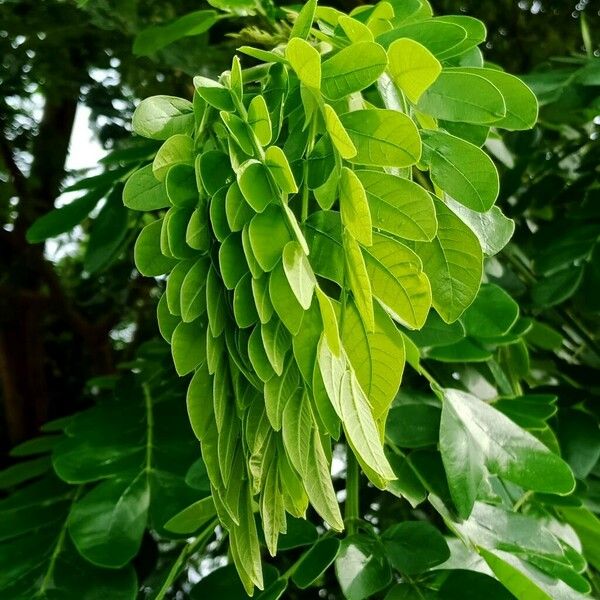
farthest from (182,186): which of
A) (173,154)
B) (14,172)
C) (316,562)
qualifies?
(14,172)

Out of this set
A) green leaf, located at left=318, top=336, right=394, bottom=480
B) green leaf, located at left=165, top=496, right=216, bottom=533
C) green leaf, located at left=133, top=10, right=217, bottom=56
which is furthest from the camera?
green leaf, located at left=133, top=10, right=217, bottom=56

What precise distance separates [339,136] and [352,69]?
0.12 ft

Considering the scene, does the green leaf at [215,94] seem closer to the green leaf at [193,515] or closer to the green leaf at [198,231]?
the green leaf at [198,231]

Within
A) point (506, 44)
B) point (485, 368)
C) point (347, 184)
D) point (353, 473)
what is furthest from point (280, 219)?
point (506, 44)

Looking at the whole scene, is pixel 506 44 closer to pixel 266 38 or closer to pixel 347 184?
pixel 266 38

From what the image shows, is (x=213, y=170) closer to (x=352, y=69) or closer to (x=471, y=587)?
(x=352, y=69)

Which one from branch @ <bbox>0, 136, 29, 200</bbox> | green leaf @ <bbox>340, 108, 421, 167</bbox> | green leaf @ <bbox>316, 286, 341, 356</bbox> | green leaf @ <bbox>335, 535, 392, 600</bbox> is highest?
green leaf @ <bbox>340, 108, 421, 167</bbox>

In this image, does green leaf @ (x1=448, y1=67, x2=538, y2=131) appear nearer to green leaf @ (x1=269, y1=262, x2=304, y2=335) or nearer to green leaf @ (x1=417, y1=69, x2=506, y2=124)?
green leaf @ (x1=417, y1=69, x2=506, y2=124)

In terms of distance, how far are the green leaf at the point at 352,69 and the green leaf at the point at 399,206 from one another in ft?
0.10

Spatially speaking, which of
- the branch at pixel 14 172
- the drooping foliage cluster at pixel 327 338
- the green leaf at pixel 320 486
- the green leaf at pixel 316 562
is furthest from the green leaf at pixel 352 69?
the branch at pixel 14 172

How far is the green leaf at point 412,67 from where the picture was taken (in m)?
0.31

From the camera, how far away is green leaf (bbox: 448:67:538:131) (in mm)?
349

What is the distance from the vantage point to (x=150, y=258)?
321 mm

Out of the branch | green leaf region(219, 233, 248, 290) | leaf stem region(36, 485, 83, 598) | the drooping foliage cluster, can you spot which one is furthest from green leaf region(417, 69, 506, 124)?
the branch
